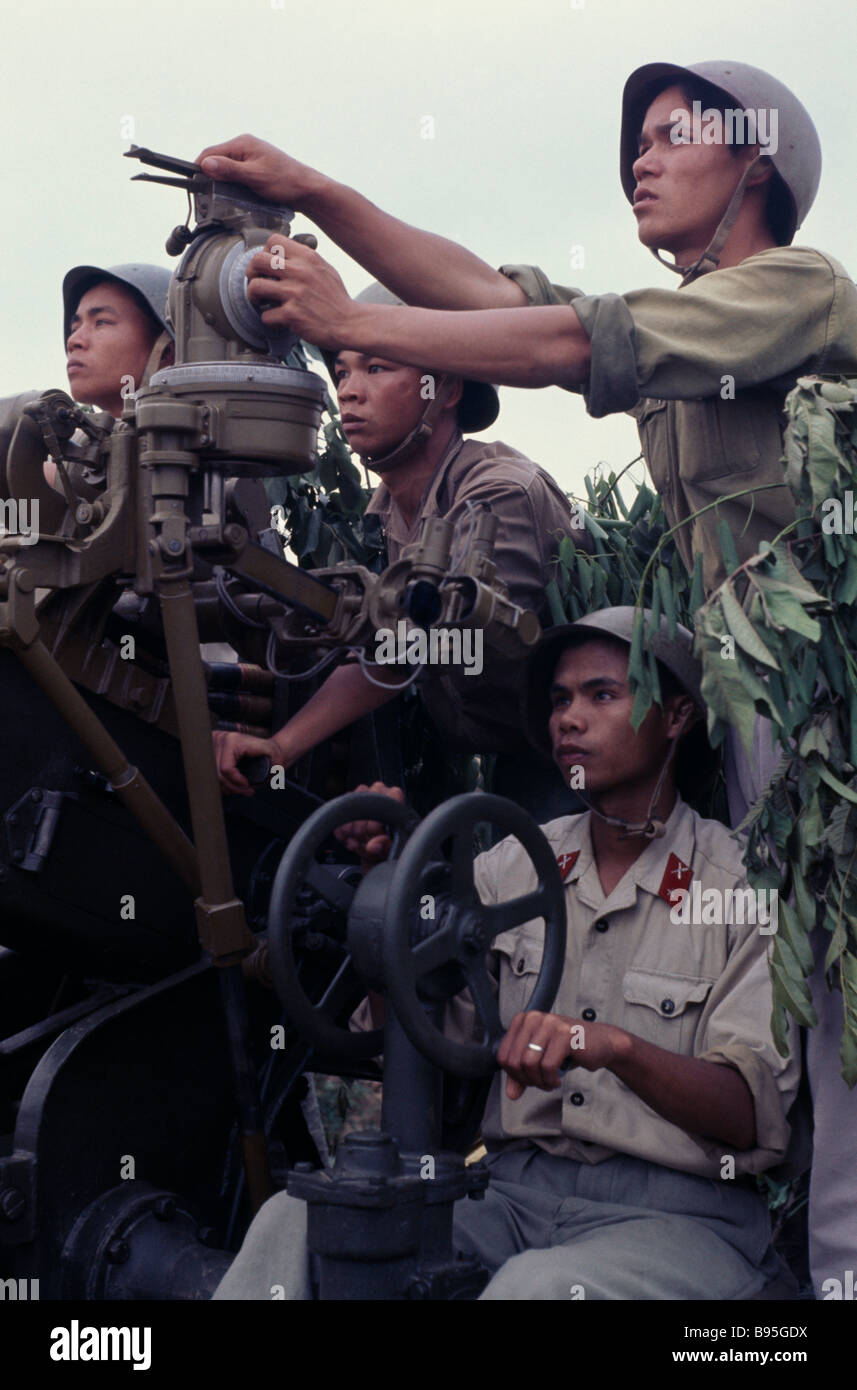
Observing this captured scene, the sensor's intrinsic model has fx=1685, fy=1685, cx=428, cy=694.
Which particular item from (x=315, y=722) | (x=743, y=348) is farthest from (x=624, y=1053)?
(x=743, y=348)

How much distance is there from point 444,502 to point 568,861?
1.20 metres

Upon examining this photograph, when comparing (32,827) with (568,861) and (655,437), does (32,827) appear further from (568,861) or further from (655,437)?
(655,437)

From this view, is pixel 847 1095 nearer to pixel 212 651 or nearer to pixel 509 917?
pixel 509 917

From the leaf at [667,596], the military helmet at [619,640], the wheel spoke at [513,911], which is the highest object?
the leaf at [667,596]

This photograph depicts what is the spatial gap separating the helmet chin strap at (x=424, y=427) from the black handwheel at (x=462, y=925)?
1.67 meters

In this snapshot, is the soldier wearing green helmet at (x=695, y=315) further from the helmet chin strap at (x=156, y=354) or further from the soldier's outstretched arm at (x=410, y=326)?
the helmet chin strap at (x=156, y=354)

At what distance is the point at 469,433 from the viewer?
195 inches

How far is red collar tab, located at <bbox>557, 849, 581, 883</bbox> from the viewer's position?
12.7 ft

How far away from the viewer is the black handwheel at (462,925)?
2.97 meters

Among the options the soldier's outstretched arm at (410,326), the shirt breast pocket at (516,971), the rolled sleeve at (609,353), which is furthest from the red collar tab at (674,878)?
A: the soldier's outstretched arm at (410,326)

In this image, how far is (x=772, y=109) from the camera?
3988 mm

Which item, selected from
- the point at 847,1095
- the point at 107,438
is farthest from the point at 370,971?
the point at 107,438

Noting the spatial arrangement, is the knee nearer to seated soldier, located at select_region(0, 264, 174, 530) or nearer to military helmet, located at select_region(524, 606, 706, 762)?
military helmet, located at select_region(524, 606, 706, 762)

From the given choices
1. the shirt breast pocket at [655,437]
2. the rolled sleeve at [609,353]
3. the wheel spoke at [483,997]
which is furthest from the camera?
the shirt breast pocket at [655,437]
